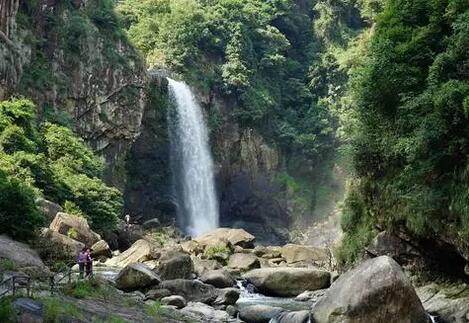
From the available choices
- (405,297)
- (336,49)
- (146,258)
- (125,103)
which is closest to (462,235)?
(405,297)

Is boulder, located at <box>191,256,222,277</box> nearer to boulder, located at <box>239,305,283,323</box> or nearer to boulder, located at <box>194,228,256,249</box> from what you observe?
boulder, located at <box>194,228,256,249</box>

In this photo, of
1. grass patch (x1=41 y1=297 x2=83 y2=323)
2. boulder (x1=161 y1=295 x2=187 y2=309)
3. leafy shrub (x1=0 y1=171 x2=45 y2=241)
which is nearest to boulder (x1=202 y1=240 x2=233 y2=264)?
leafy shrub (x1=0 y1=171 x2=45 y2=241)

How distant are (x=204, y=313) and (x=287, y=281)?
5.46m

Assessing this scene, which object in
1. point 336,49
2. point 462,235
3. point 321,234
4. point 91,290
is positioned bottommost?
point 321,234

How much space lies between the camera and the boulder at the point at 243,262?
28109mm

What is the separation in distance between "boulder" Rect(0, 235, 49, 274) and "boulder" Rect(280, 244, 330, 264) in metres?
15.6

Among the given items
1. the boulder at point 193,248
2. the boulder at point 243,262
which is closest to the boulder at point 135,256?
the boulder at point 193,248

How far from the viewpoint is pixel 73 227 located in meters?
26.0

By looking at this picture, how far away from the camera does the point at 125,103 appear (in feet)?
137

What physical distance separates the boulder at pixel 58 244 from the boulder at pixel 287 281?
7.22 metres

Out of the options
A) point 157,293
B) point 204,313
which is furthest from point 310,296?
point 157,293

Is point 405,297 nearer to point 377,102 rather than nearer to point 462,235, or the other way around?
point 462,235

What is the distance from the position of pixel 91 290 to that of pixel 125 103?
27.9m

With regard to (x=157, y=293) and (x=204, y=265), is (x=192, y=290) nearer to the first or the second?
(x=157, y=293)
